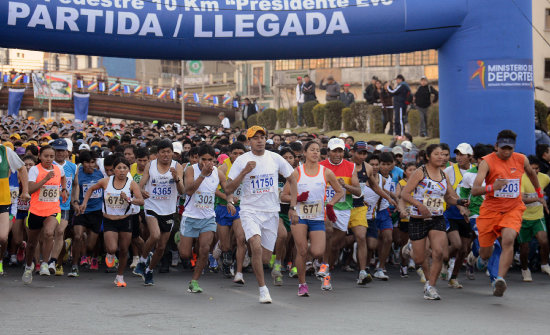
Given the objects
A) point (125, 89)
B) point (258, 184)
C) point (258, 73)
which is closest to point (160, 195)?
point (258, 184)

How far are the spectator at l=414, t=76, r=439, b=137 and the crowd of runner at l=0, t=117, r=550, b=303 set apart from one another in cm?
943

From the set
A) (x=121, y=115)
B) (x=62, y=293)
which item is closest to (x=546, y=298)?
(x=62, y=293)

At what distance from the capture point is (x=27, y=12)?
43.9 ft

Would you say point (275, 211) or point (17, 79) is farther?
point (17, 79)

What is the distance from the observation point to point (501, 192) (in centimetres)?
1076

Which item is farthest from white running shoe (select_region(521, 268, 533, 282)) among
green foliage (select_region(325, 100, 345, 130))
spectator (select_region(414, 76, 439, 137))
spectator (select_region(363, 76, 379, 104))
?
green foliage (select_region(325, 100, 345, 130))

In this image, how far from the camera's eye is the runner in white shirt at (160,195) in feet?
38.2

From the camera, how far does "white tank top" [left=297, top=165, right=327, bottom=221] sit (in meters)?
11.2

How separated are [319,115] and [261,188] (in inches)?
841

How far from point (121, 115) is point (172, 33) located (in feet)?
166

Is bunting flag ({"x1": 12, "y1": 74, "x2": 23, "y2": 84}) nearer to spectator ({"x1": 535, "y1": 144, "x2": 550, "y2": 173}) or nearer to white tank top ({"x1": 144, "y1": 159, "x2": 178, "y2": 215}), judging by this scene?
spectator ({"x1": 535, "y1": 144, "x2": 550, "y2": 173})

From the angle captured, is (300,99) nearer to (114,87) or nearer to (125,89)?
(114,87)

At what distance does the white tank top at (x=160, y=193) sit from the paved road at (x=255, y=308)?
933 mm

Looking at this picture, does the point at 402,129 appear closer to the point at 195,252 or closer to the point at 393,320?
the point at 195,252
